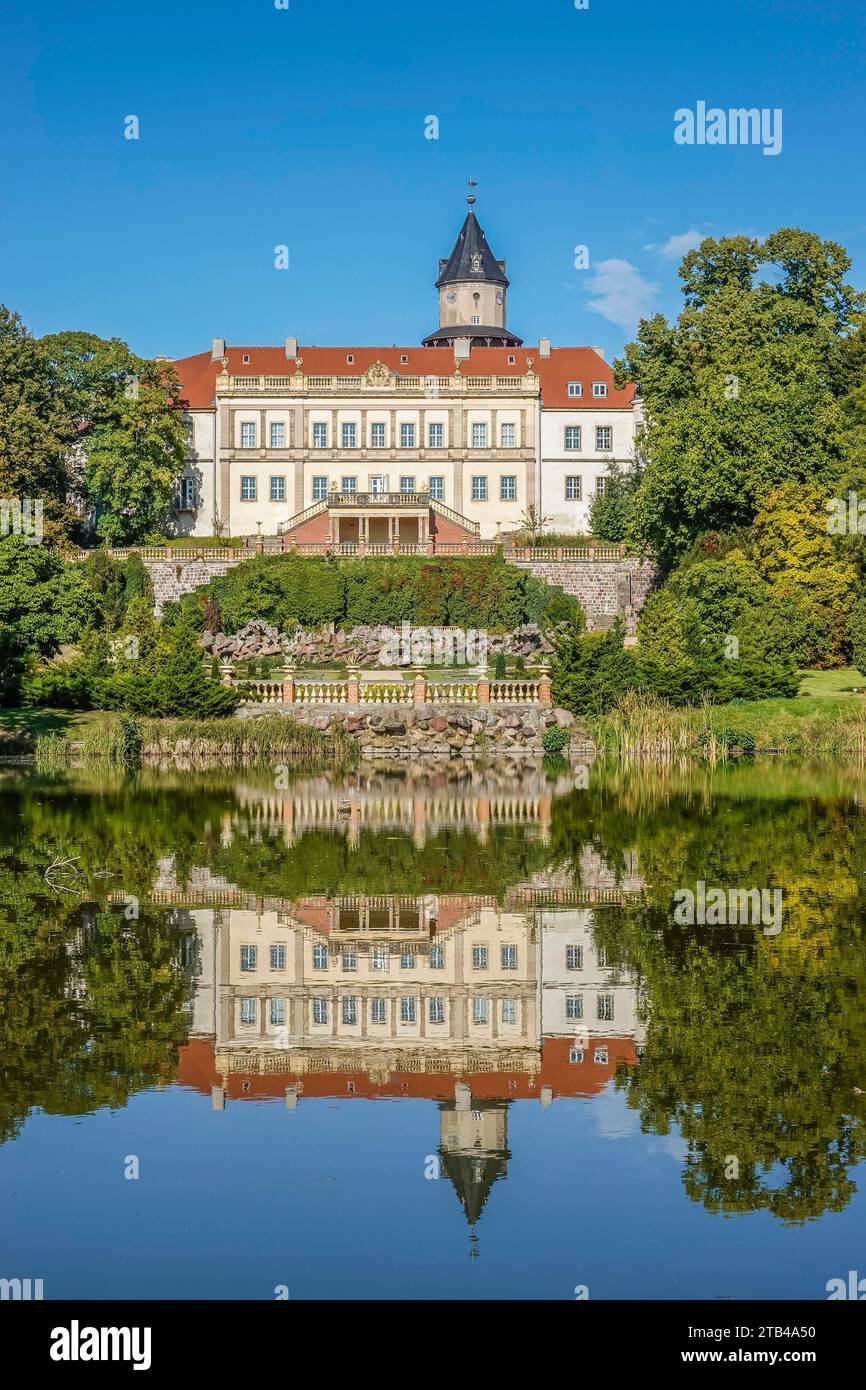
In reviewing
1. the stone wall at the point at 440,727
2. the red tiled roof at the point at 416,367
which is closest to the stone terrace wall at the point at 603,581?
the red tiled roof at the point at 416,367

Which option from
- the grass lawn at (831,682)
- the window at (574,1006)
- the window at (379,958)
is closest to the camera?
the window at (574,1006)

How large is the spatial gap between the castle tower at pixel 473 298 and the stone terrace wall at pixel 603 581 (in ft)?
74.1

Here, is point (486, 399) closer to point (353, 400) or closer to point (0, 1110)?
point (353, 400)

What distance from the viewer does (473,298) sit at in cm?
7650

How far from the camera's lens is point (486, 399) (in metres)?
64.3

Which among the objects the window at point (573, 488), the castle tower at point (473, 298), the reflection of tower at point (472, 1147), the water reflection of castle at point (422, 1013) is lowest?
A: the reflection of tower at point (472, 1147)

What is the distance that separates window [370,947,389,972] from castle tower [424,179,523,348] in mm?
62556

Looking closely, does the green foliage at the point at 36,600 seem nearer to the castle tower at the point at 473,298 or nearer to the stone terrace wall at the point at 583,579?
the stone terrace wall at the point at 583,579

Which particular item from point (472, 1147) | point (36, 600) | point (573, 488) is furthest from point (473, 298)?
point (472, 1147)

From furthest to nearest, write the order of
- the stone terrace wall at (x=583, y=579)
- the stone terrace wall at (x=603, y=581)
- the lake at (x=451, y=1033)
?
the stone terrace wall at (x=603, y=581), the stone terrace wall at (x=583, y=579), the lake at (x=451, y=1033)

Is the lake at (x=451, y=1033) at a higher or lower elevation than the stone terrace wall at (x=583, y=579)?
lower

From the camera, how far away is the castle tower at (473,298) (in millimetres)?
75938

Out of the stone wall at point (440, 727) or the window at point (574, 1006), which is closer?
the window at point (574, 1006)

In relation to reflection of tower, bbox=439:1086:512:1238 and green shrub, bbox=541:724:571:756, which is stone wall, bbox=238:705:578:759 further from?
reflection of tower, bbox=439:1086:512:1238
